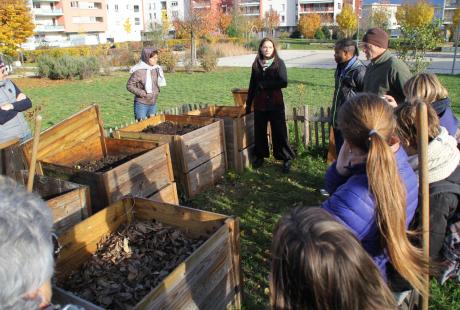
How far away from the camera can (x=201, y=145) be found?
5.43 meters

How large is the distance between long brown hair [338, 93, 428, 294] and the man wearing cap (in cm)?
234

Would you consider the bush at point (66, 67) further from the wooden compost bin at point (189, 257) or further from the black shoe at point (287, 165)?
the wooden compost bin at point (189, 257)

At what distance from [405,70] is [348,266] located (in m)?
3.43

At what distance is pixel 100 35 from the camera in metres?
71.2

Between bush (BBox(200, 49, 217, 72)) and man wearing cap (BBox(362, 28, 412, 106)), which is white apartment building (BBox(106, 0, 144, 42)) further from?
man wearing cap (BBox(362, 28, 412, 106))

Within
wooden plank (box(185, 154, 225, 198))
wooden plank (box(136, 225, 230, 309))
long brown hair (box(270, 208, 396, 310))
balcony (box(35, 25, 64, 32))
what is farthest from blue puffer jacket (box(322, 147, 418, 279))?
balcony (box(35, 25, 64, 32))

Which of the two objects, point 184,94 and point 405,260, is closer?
point 405,260

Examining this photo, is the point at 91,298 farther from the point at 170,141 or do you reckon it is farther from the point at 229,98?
the point at 229,98

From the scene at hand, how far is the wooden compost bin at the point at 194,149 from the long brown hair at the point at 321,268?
3735 millimetres

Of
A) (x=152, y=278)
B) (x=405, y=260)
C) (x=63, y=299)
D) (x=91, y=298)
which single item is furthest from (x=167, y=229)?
(x=405, y=260)

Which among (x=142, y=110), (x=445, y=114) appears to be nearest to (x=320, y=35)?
(x=142, y=110)

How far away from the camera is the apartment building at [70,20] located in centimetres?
6372

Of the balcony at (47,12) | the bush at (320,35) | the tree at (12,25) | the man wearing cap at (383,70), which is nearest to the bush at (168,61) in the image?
the tree at (12,25)

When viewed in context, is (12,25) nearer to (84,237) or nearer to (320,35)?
(84,237)
